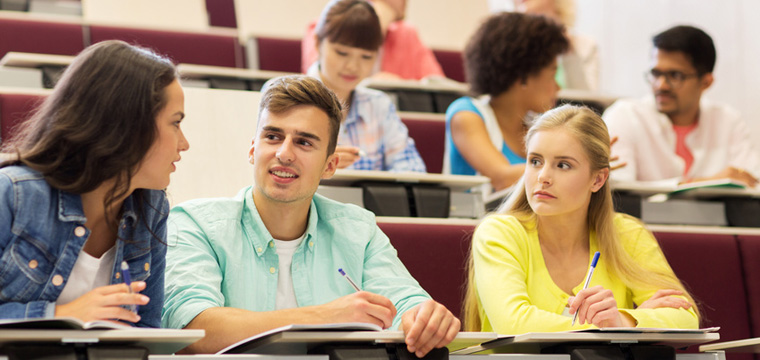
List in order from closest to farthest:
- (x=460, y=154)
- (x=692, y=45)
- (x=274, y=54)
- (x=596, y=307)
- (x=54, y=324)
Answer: (x=54, y=324), (x=596, y=307), (x=460, y=154), (x=692, y=45), (x=274, y=54)

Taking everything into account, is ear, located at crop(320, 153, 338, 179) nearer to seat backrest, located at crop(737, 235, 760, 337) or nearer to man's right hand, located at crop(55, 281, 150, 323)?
man's right hand, located at crop(55, 281, 150, 323)

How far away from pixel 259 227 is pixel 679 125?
4.42ft

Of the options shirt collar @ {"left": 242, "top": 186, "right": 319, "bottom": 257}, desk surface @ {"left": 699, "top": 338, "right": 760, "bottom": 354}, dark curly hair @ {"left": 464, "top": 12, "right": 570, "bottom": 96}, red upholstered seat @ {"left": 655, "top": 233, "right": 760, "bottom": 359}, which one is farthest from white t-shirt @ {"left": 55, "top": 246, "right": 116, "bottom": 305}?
dark curly hair @ {"left": 464, "top": 12, "right": 570, "bottom": 96}

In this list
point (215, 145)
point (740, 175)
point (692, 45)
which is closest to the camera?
point (215, 145)

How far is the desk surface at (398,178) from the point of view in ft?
4.50

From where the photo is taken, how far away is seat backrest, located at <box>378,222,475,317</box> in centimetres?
130

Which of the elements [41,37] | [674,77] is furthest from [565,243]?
[41,37]

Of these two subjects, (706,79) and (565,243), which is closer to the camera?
(565,243)

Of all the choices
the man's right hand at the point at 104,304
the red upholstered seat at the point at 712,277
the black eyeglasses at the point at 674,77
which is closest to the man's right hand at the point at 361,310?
the man's right hand at the point at 104,304

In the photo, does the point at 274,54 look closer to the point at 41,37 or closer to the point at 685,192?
the point at 41,37

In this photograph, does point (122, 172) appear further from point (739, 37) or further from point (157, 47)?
point (739, 37)

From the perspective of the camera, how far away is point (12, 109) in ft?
5.17

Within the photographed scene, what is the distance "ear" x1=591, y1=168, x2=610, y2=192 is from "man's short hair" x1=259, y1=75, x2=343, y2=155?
1.26 feet

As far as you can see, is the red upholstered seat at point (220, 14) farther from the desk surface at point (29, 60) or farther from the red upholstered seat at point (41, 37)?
the desk surface at point (29, 60)
